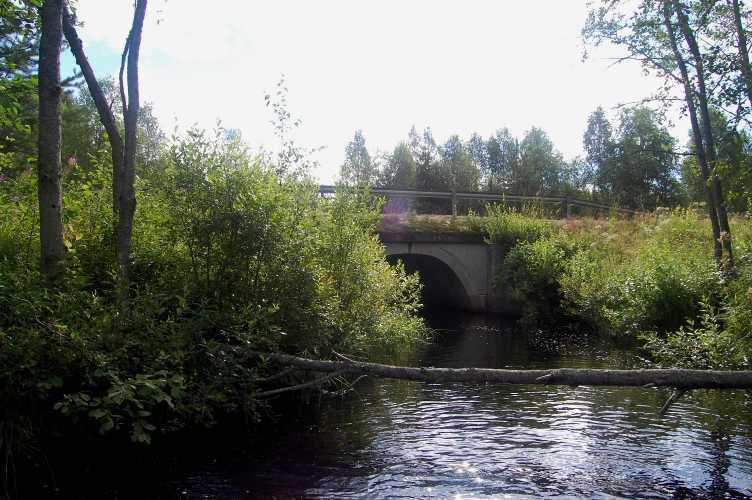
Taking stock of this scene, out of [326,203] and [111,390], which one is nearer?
[111,390]

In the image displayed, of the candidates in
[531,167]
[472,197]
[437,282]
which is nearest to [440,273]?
[437,282]

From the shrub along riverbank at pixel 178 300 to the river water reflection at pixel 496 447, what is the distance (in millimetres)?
740

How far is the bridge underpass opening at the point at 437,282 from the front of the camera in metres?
21.1

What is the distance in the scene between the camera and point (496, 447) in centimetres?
614

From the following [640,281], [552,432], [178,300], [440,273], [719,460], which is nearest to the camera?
[719,460]

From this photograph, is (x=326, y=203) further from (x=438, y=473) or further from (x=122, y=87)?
(x=438, y=473)

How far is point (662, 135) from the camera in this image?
12.4 metres

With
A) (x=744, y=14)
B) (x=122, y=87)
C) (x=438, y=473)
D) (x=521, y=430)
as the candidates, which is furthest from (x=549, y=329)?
(x=122, y=87)

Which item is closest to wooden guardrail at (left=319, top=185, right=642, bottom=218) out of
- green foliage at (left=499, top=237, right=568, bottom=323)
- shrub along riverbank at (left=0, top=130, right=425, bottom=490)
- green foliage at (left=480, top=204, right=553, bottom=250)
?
green foliage at (left=480, top=204, right=553, bottom=250)

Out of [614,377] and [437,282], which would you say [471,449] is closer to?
[614,377]

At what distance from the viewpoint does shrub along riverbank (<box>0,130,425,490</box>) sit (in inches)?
184

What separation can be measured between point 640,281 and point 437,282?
11.0m

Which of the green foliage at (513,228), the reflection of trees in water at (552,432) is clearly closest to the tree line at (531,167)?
the green foliage at (513,228)

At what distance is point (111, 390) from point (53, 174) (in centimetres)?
244
